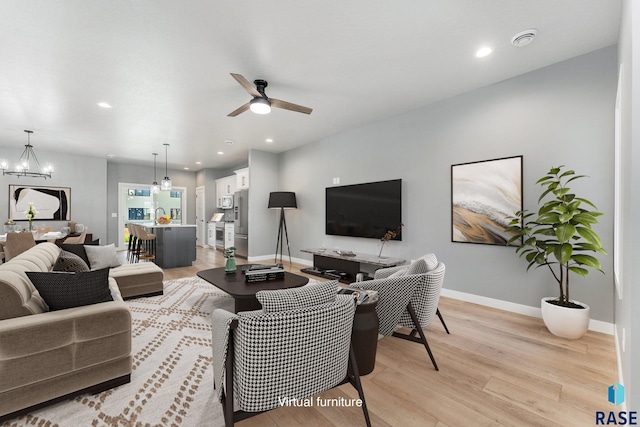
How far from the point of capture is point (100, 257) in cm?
387

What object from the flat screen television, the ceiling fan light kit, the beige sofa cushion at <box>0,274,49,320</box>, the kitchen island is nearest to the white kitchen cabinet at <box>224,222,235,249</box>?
the kitchen island

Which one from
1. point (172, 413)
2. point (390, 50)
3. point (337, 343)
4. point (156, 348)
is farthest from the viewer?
point (390, 50)

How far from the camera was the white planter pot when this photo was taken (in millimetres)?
2527

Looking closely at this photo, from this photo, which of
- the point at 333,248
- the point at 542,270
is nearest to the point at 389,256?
the point at 333,248

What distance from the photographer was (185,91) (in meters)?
3.56

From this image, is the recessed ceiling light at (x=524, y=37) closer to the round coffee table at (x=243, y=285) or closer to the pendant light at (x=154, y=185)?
the round coffee table at (x=243, y=285)

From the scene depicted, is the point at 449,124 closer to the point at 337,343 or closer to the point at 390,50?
the point at 390,50

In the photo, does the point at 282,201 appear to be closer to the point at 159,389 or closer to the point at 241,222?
the point at 241,222

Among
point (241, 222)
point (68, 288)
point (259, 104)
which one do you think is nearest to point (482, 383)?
point (68, 288)

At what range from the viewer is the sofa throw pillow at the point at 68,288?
5.91 ft

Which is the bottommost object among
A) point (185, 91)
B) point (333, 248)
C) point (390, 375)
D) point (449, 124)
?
point (390, 375)

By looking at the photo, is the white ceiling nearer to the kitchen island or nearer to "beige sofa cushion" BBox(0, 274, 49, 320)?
"beige sofa cushion" BBox(0, 274, 49, 320)

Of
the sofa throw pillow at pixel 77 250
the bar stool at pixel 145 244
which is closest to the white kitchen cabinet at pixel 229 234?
the bar stool at pixel 145 244

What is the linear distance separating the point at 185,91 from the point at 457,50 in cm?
316
